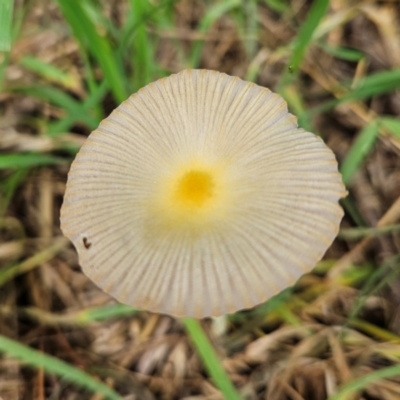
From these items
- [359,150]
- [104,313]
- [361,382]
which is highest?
[359,150]

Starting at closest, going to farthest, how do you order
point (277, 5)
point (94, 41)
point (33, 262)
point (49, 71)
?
point (94, 41) → point (33, 262) → point (49, 71) → point (277, 5)

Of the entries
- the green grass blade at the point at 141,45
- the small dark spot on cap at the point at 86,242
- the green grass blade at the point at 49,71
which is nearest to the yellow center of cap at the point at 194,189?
the small dark spot on cap at the point at 86,242

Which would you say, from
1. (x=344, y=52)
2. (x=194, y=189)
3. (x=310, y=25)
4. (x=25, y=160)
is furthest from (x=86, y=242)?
(x=344, y=52)

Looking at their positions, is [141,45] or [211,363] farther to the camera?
[141,45]

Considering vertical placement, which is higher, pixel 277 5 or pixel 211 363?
pixel 277 5

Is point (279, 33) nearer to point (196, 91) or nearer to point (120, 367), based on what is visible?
point (196, 91)

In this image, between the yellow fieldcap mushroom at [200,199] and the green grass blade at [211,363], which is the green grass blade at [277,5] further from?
the green grass blade at [211,363]

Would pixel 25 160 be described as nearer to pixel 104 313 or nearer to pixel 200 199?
pixel 104 313

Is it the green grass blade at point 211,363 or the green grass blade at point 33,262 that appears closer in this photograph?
the green grass blade at point 211,363
